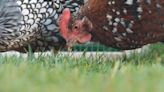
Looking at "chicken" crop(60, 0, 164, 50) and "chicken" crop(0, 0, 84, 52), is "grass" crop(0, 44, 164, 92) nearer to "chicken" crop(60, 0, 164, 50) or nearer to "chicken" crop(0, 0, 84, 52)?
"chicken" crop(60, 0, 164, 50)

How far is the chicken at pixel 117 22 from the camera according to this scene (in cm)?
420

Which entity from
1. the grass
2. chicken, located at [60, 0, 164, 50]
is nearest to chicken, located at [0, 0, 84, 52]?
chicken, located at [60, 0, 164, 50]

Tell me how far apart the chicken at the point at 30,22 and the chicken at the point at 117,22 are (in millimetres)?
100

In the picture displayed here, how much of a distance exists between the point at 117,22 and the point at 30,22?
703 millimetres

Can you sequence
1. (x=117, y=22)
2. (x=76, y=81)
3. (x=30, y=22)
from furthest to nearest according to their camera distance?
(x=30, y=22), (x=117, y=22), (x=76, y=81)

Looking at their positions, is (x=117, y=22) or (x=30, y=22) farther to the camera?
(x=30, y=22)

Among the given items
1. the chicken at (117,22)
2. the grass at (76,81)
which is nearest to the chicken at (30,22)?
the chicken at (117,22)

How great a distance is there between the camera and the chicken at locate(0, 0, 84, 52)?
4418 mm

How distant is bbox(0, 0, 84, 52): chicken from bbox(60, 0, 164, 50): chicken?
10 cm

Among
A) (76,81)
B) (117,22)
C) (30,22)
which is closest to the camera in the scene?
(76,81)

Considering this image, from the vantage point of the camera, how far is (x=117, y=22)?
431cm

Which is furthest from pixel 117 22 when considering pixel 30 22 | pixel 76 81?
pixel 76 81

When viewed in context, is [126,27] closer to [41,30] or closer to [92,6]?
[92,6]

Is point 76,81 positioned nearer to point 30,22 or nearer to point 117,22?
point 117,22
